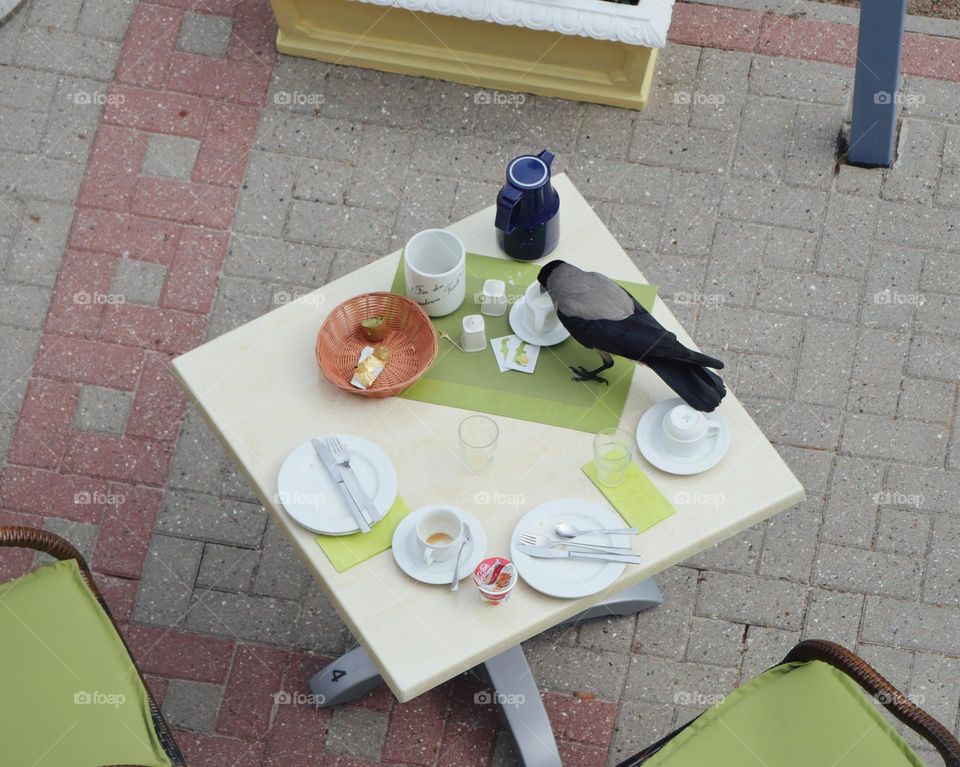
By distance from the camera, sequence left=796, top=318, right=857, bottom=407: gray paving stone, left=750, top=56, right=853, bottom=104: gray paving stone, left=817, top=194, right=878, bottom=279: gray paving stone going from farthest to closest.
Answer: left=750, top=56, right=853, bottom=104: gray paving stone → left=817, top=194, right=878, bottom=279: gray paving stone → left=796, top=318, right=857, bottom=407: gray paving stone

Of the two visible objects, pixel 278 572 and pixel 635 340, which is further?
pixel 278 572

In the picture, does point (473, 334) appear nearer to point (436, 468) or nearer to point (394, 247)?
point (436, 468)

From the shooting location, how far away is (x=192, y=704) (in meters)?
3.44

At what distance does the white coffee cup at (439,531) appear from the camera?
8.09 ft

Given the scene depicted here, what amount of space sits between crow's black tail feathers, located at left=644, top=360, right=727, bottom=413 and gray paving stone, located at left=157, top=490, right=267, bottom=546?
5.41 feet

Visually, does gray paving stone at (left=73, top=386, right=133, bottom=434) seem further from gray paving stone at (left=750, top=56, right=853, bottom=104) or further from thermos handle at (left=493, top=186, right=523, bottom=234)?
gray paving stone at (left=750, top=56, right=853, bottom=104)

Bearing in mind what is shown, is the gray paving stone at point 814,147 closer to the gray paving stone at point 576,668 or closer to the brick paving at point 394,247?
the brick paving at point 394,247

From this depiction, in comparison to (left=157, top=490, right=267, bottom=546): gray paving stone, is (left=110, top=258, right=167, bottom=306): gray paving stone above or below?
above

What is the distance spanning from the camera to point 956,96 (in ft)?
14.4

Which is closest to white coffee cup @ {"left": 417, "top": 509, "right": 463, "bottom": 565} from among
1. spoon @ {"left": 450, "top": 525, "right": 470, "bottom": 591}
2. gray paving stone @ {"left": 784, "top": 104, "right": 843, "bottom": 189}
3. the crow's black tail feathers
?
spoon @ {"left": 450, "top": 525, "right": 470, "bottom": 591}

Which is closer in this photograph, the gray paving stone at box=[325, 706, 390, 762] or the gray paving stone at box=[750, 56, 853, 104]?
the gray paving stone at box=[325, 706, 390, 762]

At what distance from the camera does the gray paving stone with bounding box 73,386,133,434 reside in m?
3.83

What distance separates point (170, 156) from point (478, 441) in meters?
2.32

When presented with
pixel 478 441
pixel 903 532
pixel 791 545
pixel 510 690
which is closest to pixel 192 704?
pixel 510 690
